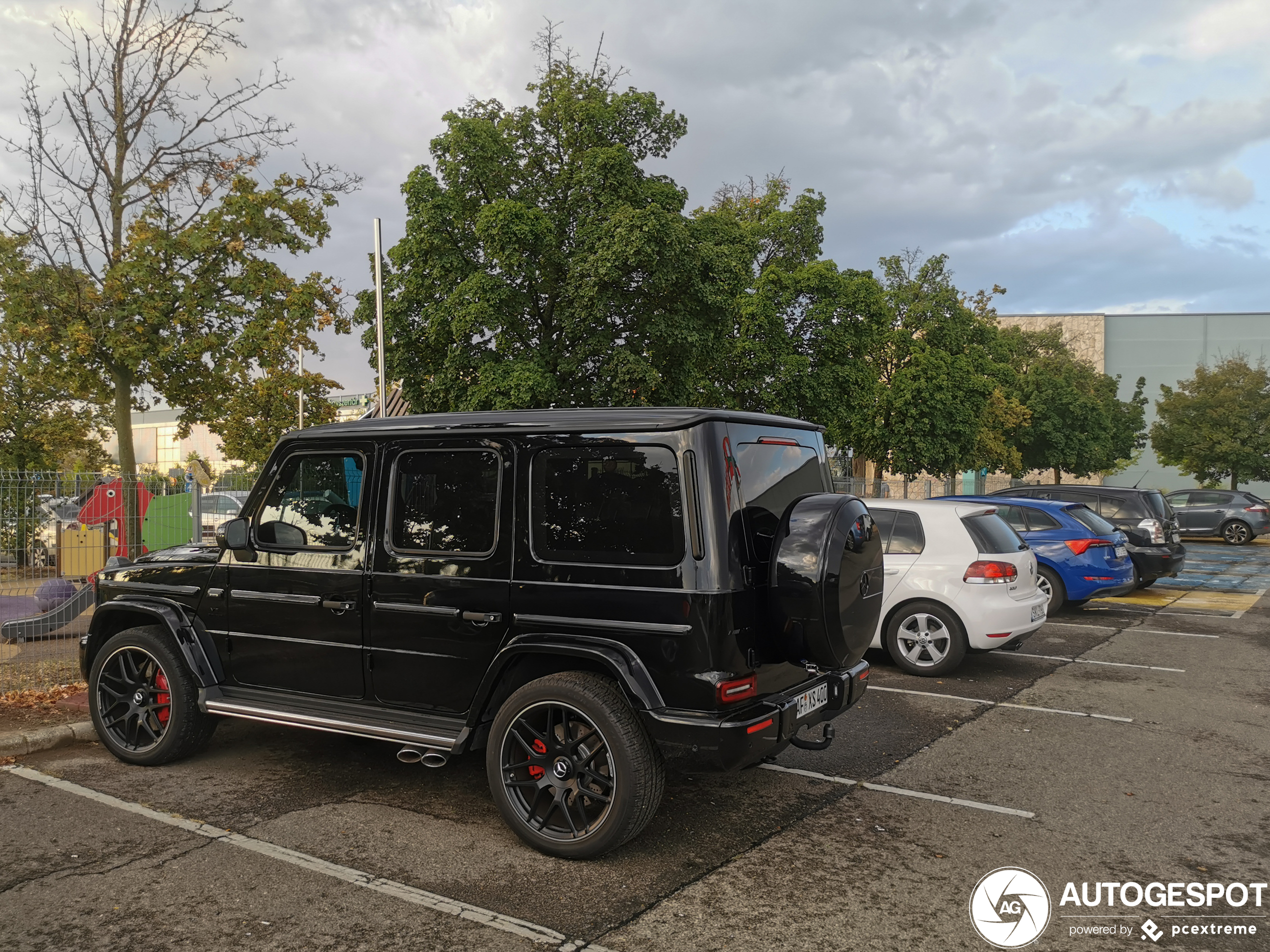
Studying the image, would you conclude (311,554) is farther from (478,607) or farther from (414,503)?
(478,607)

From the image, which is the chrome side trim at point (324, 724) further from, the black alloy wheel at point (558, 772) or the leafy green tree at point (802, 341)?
the leafy green tree at point (802, 341)

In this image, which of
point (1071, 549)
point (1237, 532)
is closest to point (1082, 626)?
point (1071, 549)

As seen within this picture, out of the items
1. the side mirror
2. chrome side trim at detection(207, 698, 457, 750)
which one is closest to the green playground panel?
the side mirror

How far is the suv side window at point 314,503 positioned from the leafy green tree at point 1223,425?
4610cm

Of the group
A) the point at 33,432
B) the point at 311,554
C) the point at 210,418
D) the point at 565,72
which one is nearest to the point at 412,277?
the point at 210,418

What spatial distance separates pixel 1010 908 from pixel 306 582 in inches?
150

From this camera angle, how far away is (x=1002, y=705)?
24.9 ft

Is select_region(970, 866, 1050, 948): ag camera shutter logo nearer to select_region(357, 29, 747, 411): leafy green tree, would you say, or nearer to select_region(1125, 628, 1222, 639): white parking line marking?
select_region(1125, 628, 1222, 639): white parking line marking

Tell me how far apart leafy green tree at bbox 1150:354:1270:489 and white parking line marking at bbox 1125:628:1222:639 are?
3608 cm

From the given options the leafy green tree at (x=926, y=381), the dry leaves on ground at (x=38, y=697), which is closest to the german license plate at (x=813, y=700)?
the dry leaves on ground at (x=38, y=697)

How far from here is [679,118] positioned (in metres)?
21.5

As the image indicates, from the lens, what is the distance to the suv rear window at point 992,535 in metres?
8.72

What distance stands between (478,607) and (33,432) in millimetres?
22881

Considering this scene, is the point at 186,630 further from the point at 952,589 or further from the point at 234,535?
the point at 952,589
